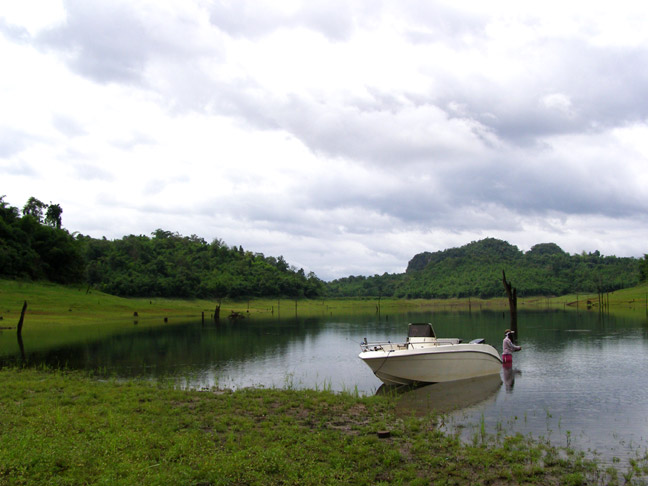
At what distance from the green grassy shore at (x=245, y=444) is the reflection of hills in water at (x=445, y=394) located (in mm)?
814

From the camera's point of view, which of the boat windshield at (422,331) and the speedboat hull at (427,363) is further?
the boat windshield at (422,331)

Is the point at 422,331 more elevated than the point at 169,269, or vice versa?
the point at 169,269

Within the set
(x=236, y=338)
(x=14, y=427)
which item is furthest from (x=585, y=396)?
(x=236, y=338)

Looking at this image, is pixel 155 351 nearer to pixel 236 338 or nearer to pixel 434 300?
pixel 236 338

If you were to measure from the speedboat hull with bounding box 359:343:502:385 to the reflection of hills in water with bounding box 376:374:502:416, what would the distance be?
0.35 metres

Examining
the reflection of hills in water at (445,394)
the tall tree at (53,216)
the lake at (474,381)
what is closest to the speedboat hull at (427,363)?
the reflection of hills in water at (445,394)

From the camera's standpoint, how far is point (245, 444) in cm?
1147

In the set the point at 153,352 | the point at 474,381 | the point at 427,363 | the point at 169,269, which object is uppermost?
the point at 169,269

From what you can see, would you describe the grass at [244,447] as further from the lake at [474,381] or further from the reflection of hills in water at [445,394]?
the lake at [474,381]

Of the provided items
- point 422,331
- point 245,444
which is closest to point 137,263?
point 422,331

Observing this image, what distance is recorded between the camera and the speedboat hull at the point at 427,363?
22250 millimetres

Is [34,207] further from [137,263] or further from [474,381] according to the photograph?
[474,381]

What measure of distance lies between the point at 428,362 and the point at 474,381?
2664mm

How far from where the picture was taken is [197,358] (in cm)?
3275
